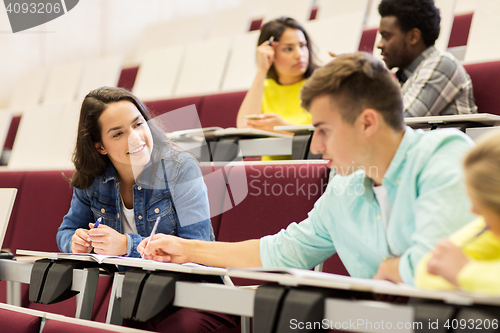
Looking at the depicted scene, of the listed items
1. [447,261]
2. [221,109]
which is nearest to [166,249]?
[447,261]

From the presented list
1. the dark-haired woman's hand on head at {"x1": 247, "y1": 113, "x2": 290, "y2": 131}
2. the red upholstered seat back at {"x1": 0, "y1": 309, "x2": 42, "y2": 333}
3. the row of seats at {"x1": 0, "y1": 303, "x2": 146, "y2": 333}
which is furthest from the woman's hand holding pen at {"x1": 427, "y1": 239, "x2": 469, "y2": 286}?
the dark-haired woman's hand on head at {"x1": 247, "y1": 113, "x2": 290, "y2": 131}

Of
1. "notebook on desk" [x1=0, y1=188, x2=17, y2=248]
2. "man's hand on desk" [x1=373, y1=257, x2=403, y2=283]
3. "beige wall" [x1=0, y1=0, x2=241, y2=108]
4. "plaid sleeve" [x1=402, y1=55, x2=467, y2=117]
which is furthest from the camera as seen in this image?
"beige wall" [x1=0, y1=0, x2=241, y2=108]

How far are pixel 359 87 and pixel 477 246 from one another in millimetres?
162

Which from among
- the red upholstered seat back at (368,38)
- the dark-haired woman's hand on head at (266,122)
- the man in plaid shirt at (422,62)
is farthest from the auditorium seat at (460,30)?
the dark-haired woman's hand on head at (266,122)

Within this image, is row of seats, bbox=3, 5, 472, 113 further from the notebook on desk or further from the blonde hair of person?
the blonde hair of person

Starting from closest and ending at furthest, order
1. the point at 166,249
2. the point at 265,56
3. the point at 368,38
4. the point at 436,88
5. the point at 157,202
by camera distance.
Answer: the point at 166,249
the point at 157,202
the point at 436,88
the point at 265,56
the point at 368,38

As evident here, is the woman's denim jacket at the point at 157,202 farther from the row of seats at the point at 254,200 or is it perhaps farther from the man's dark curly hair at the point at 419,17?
the man's dark curly hair at the point at 419,17

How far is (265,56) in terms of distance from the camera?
39.9 inches

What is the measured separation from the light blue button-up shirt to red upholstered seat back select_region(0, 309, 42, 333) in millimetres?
220

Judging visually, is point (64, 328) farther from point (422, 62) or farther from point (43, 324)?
point (422, 62)

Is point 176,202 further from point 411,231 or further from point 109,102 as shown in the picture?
point 411,231

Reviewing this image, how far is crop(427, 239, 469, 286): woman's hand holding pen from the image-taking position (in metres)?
0.26

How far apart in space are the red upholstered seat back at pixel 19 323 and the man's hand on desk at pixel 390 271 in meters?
0.31

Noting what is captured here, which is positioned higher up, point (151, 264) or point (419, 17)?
point (419, 17)
